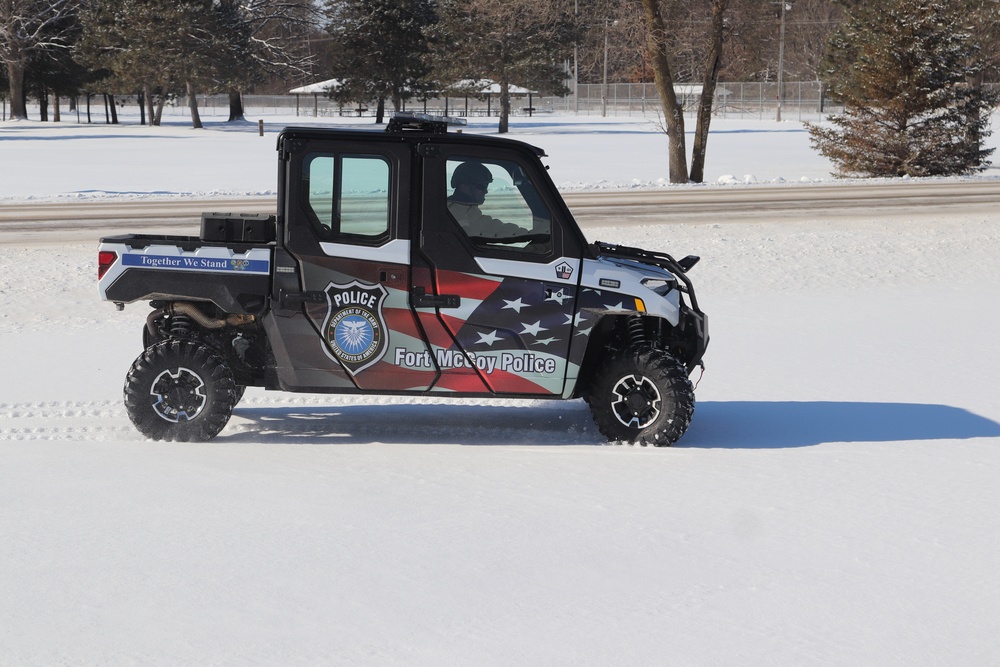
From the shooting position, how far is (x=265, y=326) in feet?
23.5

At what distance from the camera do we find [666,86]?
29.7m

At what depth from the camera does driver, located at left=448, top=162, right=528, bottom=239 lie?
699cm

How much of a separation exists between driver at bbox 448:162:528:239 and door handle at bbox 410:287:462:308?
0.40 metres

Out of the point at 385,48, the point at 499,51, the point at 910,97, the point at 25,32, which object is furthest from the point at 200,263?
the point at 385,48

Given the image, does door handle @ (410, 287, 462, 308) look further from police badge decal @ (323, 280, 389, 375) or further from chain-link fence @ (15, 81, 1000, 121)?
chain-link fence @ (15, 81, 1000, 121)

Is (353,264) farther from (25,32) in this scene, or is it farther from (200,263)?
(25,32)

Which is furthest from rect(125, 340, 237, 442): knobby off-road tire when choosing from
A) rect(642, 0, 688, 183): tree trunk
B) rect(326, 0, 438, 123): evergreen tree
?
rect(326, 0, 438, 123): evergreen tree

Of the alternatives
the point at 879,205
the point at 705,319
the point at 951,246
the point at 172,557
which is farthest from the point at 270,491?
the point at 879,205

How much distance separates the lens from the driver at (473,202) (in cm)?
699

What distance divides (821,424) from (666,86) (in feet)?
74.9

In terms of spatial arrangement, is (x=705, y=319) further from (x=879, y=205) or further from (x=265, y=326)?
(x=879, y=205)

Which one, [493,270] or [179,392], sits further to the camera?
[179,392]

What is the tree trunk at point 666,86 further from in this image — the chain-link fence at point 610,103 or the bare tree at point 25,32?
the chain-link fence at point 610,103

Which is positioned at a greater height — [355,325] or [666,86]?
[666,86]
